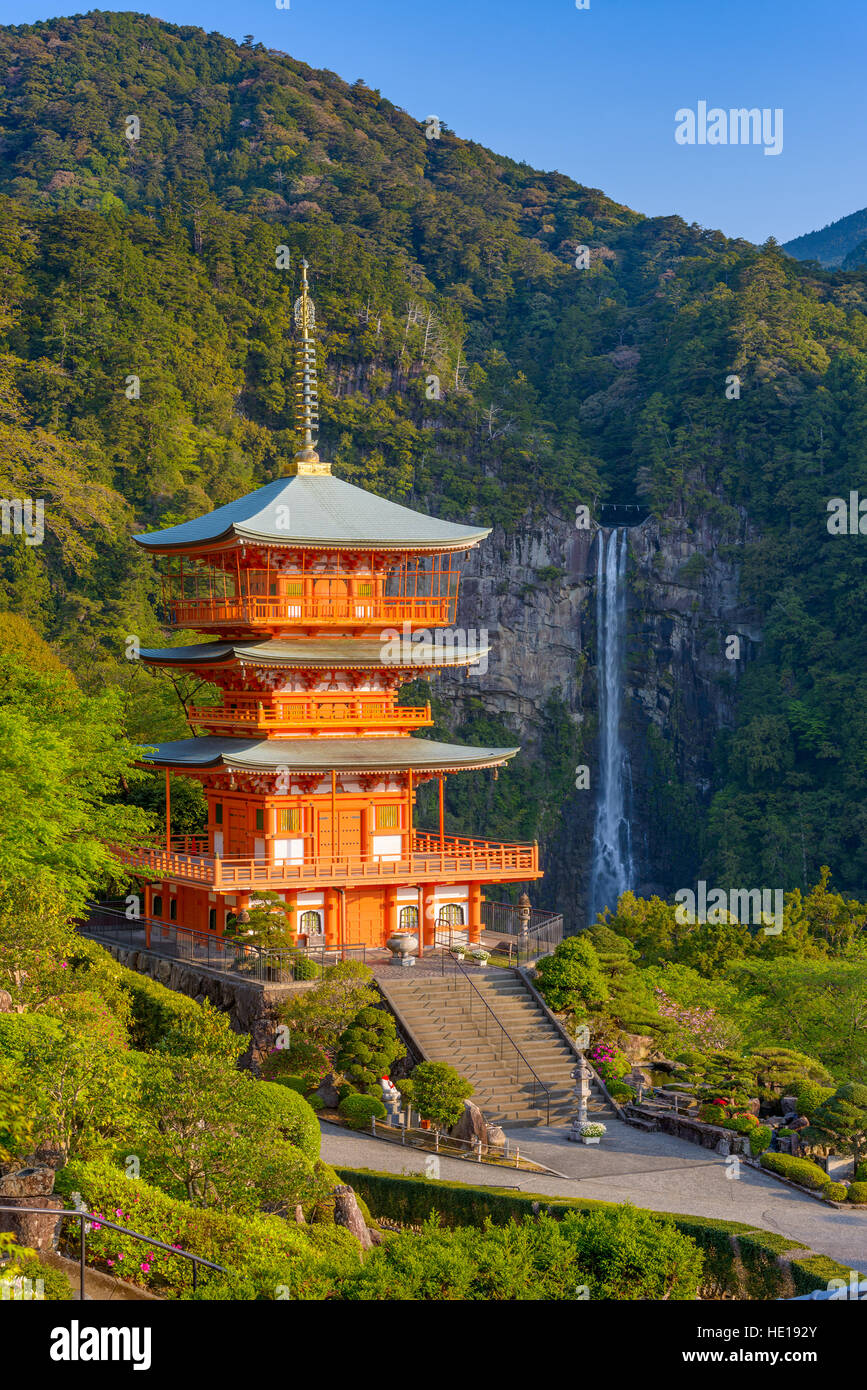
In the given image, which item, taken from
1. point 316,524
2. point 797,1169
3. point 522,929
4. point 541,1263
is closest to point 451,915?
point 522,929

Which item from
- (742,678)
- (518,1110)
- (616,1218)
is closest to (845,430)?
(742,678)

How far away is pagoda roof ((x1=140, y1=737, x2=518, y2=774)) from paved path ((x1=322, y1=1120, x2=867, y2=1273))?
8113 millimetres

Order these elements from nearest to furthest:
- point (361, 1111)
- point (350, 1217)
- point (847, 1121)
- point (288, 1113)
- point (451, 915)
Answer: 1. point (350, 1217)
2. point (288, 1113)
3. point (847, 1121)
4. point (361, 1111)
5. point (451, 915)

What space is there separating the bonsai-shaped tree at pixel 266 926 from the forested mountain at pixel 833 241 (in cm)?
13875

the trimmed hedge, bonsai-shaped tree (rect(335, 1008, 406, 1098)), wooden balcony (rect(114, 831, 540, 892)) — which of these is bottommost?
the trimmed hedge

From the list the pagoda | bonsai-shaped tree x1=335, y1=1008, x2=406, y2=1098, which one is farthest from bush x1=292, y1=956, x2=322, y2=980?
the pagoda

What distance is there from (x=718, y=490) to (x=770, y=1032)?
52934mm

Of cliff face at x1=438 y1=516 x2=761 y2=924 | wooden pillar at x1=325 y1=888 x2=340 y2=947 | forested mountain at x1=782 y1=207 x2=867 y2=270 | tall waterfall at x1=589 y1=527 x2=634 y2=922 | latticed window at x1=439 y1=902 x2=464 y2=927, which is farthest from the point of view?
forested mountain at x1=782 y1=207 x2=867 y2=270

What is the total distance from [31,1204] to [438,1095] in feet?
33.5

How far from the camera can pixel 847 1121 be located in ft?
75.6

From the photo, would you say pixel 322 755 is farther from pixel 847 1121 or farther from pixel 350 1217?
pixel 350 1217

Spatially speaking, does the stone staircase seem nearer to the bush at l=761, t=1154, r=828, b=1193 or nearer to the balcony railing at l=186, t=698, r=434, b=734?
the bush at l=761, t=1154, r=828, b=1193

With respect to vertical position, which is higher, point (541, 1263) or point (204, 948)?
point (541, 1263)

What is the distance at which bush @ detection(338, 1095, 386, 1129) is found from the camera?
25.4 m
